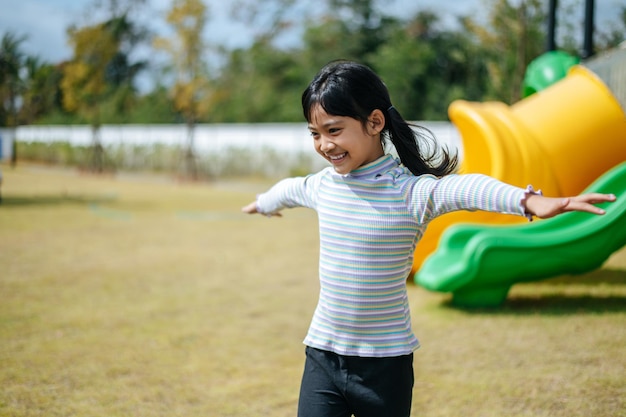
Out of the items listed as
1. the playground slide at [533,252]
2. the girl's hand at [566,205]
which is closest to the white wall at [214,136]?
the playground slide at [533,252]

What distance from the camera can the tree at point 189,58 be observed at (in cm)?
2028

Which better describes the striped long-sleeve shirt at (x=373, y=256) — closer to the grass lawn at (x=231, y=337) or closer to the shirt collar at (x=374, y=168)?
the shirt collar at (x=374, y=168)

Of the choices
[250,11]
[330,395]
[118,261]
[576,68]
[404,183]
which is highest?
[250,11]

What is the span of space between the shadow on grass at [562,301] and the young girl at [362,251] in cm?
306

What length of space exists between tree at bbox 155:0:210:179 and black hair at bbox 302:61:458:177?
63.1 feet

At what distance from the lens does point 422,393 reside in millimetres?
3285

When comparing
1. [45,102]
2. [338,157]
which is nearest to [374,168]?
[338,157]

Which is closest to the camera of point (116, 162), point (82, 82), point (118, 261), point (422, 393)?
point (422, 393)

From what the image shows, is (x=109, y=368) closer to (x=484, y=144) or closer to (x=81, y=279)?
(x=81, y=279)

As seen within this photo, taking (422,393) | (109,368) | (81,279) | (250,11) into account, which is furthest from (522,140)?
(250,11)

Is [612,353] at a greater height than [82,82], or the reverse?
[82,82]

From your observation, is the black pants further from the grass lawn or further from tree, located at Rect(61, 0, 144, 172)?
tree, located at Rect(61, 0, 144, 172)

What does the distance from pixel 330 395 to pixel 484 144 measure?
4.18m

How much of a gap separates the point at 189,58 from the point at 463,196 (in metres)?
19.9
